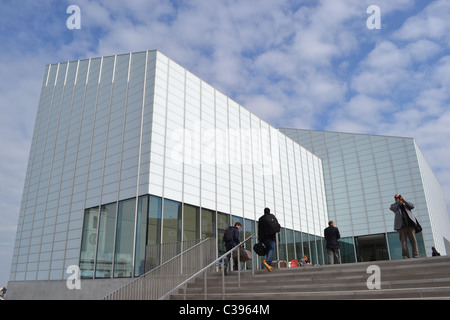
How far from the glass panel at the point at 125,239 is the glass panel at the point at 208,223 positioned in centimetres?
347

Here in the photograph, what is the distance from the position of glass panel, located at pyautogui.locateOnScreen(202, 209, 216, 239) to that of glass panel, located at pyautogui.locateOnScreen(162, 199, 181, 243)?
1.65m

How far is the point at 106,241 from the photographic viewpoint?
15078 millimetres

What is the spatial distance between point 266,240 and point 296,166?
52.3 feet

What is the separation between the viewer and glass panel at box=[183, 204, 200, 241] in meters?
15.5

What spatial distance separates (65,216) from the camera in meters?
17.4

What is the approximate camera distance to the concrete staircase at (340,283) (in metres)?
7.02

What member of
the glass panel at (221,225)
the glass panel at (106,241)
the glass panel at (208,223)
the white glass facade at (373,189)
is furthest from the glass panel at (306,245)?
the glass panel at (106,241)

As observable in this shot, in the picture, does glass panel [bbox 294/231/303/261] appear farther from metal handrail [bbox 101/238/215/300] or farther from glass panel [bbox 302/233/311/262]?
metal handrail [bbox 101/238/215/300]

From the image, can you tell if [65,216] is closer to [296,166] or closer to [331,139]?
[296,166]

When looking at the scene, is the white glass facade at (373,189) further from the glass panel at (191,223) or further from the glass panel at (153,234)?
the glass panel at (153,234)

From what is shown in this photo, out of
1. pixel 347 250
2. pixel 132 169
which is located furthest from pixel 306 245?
pixel 132 169

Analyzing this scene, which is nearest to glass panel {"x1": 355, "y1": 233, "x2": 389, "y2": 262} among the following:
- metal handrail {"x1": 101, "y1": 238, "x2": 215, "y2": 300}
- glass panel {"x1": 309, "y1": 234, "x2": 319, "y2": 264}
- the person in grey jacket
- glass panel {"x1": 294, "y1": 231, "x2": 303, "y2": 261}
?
glass panel {"x1": 309, "y1": 234, "x2": 319, "y2": 264}

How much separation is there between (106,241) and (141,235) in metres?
2.03
